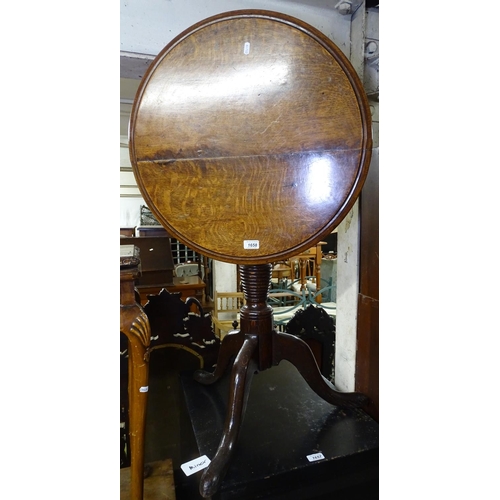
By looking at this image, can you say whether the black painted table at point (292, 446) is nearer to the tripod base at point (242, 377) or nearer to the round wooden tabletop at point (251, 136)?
the tripod base at point (242, 377)

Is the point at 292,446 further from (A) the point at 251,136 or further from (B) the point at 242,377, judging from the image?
(A) the point at 251,136

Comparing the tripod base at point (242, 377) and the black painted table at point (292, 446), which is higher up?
the tripod base at point (242, 377)

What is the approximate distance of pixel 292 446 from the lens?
3.75 feet

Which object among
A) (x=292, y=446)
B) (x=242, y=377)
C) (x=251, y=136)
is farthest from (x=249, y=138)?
(x=292, y=446)

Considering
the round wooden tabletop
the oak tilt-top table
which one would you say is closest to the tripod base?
the oak tilt-top table

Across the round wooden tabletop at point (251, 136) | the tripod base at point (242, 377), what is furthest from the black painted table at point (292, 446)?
the round wooden tabletop at point (251, 136)

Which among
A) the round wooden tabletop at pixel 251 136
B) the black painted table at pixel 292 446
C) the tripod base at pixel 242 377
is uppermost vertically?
the round wooden tabletop at pixel 251 136

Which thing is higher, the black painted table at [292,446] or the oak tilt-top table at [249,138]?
the oak tilt-top table at [249,138]

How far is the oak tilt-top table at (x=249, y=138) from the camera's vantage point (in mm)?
967

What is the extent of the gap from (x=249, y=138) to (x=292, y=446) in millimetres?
959

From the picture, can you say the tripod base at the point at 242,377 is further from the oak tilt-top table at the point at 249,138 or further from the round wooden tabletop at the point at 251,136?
the round wooden tabletop at the point at 251,136

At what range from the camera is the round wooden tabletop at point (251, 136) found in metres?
0.97
